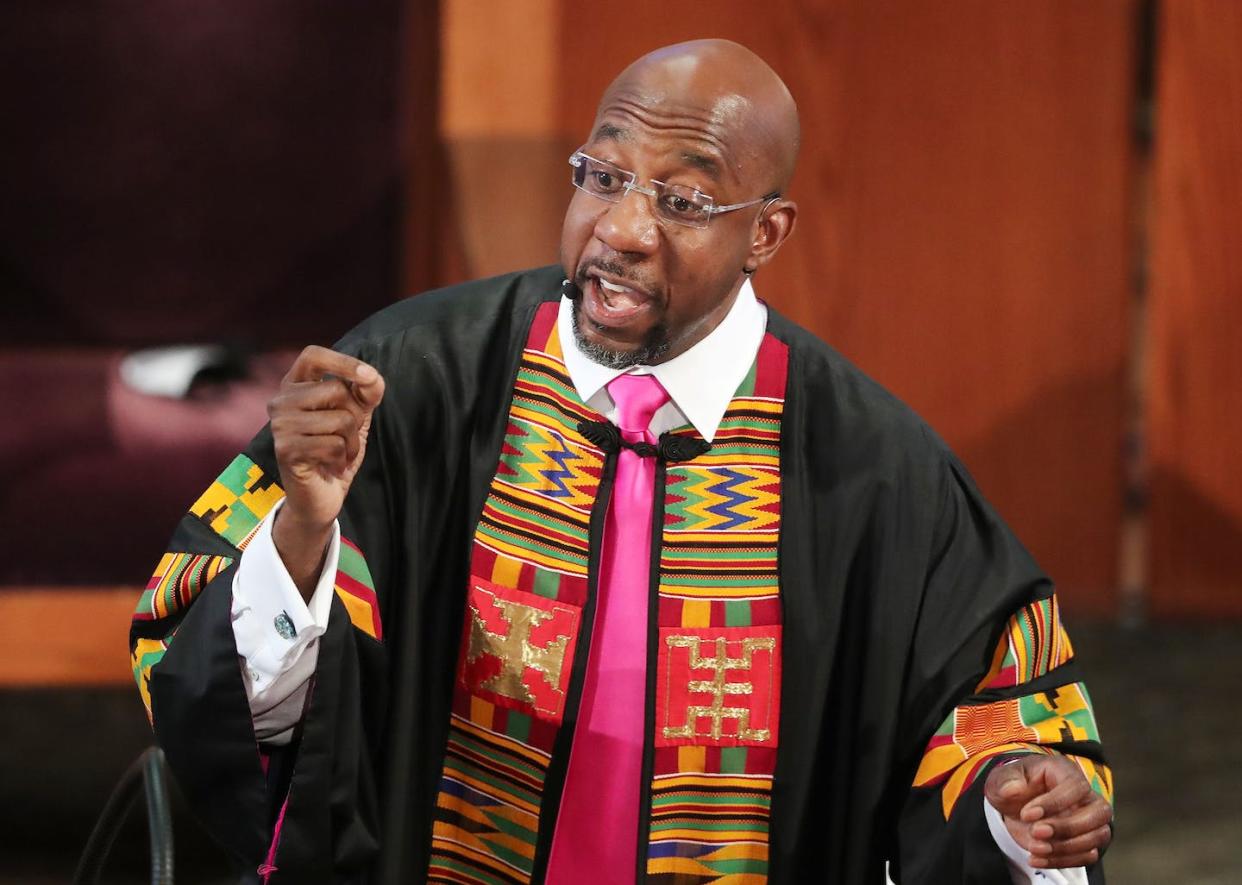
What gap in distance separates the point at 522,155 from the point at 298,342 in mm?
806

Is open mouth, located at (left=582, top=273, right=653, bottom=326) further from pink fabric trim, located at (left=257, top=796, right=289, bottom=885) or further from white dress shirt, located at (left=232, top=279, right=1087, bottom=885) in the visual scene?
pink fabric trim, located at (left=257, top=796, right=289, bottom=885)

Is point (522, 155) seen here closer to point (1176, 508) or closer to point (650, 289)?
point (650, 289)

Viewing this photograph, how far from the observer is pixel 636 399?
2.29 meters

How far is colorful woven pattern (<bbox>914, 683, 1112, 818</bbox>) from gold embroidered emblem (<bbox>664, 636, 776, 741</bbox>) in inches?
7.8

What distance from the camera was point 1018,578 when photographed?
2.23 meters

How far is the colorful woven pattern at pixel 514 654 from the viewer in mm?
2207

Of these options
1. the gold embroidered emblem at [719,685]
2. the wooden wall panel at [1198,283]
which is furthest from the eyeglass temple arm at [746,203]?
the wooden wall panel at [1198,283]

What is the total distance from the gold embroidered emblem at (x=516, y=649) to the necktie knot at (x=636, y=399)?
Result: 0.24 m

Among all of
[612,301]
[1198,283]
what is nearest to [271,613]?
[612,301]

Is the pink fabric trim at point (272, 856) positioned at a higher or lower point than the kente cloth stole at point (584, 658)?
lower

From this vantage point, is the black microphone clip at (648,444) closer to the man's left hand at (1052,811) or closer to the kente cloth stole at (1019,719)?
the kente cloth stole at (1019,719)

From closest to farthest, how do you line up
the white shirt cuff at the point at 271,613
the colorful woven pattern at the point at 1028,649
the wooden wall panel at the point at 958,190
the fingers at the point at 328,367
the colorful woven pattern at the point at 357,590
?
the fingers at the point at 328,367 → the white shirt cuff at the point at 271,613 → the colorful woven pattern at the point at 357,590 → the colorful woven pattern at the point at 1028,649 → the wooden wall panel at the point at 958,190

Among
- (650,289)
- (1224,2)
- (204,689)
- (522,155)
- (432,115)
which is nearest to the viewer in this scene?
(204,689)

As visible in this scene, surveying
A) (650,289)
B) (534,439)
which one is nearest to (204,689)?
(534,439)
